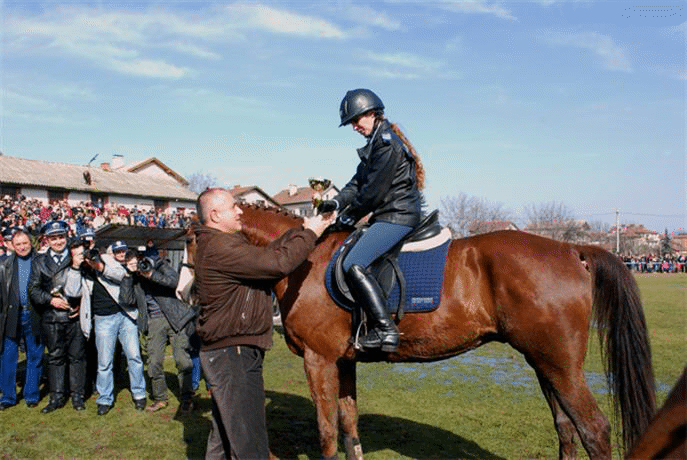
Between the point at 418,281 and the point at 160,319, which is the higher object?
the point at 418,281

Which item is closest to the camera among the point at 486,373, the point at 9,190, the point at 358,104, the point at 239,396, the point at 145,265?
the point at 239,396

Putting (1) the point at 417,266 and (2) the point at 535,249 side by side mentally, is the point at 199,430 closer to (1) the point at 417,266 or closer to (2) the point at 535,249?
(1) the point at 417,266

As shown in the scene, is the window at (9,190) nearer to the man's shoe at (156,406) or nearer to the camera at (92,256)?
the camera at (92,256)

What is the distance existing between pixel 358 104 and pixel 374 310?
6.15 feet

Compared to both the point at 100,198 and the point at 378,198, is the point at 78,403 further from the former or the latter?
the point at 100,198

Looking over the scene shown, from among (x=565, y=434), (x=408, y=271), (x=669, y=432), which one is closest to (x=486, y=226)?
(x=565, y=434)

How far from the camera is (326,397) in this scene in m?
4.86

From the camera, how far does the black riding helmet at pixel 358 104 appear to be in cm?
498

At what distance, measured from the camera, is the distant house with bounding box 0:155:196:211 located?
44.4 m

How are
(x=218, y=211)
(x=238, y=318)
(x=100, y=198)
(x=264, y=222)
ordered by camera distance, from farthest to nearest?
(x=100, y=198), (x=264, y=222), (x=218, y=211), (x=238, y=318)

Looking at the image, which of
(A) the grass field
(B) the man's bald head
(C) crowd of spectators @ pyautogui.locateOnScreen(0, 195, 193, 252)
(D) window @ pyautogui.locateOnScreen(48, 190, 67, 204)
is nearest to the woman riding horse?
(B) the man's bald head

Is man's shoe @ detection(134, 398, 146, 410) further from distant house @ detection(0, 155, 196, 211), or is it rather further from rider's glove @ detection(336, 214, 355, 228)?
distant house @ detection(0, 155, 196, 211)

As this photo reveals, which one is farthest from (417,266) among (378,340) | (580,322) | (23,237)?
(23,237)

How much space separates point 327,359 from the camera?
496cm
